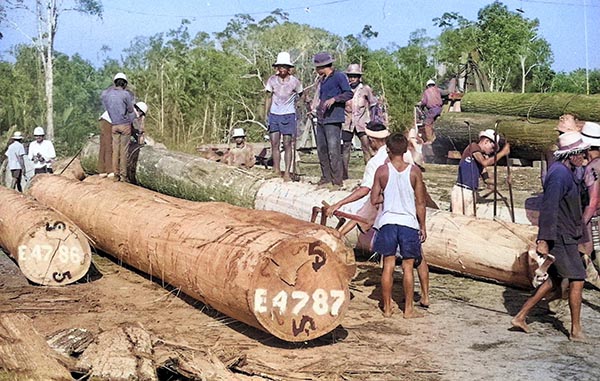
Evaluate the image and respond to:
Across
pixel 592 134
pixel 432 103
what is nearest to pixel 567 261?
pixel 592 134

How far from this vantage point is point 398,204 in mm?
7828

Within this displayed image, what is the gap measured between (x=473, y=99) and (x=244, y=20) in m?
21.2

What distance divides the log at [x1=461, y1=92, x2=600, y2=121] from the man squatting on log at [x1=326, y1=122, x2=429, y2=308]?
638 centimetres

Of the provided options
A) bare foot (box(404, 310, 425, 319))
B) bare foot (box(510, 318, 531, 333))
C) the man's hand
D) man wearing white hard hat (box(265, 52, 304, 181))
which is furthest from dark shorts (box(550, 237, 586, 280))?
man wearing white hard hat (box(265, 52, 304, 181))

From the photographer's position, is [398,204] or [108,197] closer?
[398,204]

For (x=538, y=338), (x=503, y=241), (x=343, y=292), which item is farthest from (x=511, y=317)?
(x=343, y=292)

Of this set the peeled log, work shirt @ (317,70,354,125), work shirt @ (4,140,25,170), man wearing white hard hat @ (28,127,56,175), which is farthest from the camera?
work shirt @ (4,140,25,170)

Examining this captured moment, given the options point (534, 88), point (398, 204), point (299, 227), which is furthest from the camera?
point (534, 88)

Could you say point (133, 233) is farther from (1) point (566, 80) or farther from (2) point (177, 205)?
(1) point (566, 80)

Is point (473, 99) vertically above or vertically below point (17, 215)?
above

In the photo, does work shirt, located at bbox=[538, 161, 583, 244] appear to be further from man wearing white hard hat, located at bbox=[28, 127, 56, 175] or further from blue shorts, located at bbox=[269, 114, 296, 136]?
man wearing white hard hat, located at bbox=[28, 127, 56, 175]

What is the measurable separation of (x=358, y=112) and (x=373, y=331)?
7.17m

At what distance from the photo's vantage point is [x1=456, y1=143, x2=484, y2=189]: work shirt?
11305 mm

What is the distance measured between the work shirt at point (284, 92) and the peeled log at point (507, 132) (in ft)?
13.3
